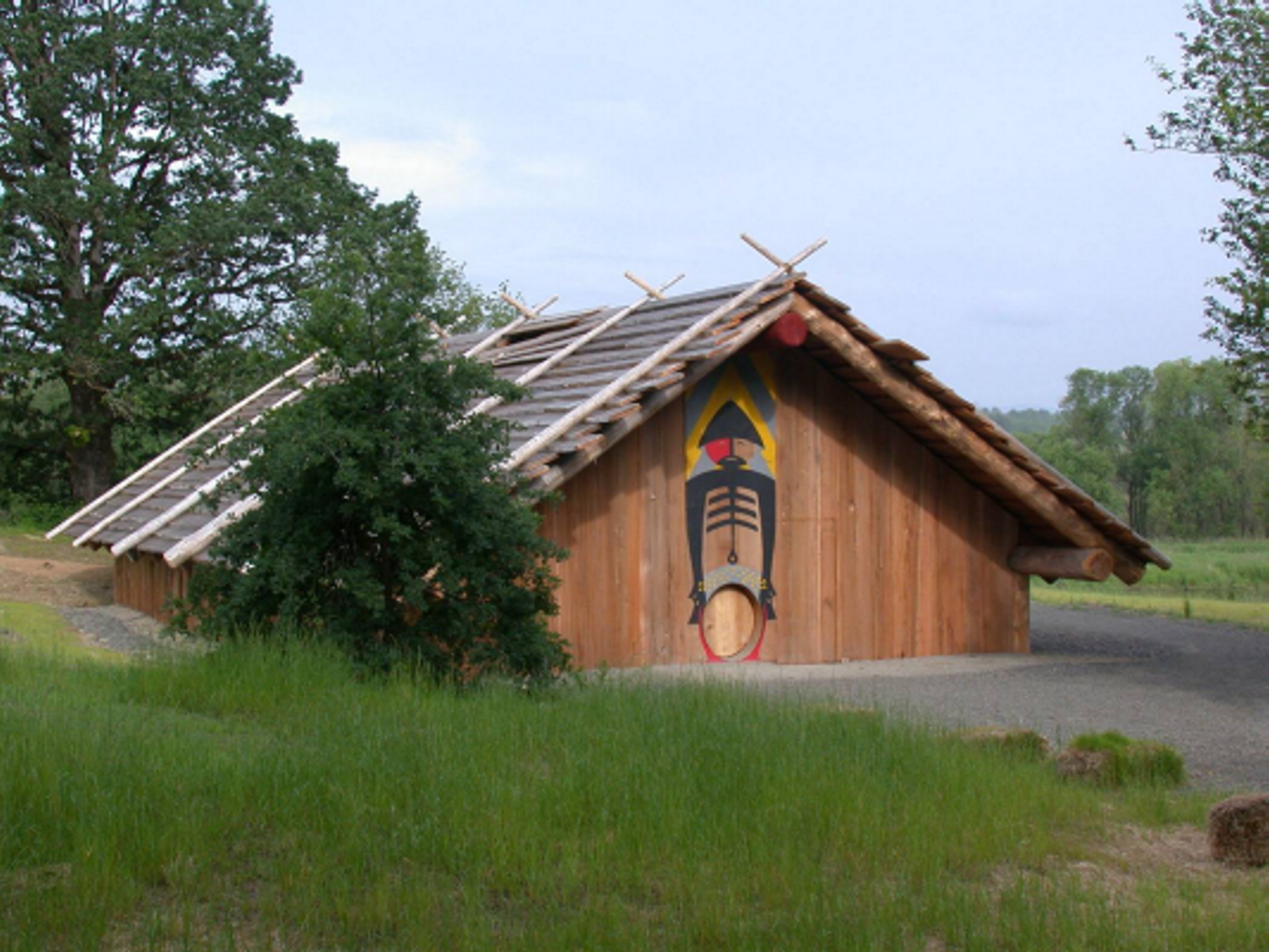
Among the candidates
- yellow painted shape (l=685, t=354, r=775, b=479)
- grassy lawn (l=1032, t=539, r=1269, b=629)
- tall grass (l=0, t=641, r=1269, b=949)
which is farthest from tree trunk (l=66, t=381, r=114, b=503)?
tall grass (l=0, t=641, r=1269, b=949)

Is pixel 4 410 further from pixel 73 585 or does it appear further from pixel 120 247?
pixel 73 585

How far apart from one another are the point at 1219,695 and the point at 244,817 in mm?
11336

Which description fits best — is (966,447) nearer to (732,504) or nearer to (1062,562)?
(1062,562)

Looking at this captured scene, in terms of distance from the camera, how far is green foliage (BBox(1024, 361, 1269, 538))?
66.4 metres

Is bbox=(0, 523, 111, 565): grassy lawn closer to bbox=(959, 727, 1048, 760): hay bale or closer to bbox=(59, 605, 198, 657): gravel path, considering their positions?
bbox=(59, 605, 198, 657): gravel path

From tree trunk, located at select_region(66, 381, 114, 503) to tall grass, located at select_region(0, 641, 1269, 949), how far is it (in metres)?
22.3

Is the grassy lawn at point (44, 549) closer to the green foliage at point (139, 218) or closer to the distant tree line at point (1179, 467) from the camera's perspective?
the green foliage at point (139, 218)

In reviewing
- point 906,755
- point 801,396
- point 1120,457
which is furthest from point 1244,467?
point 906,755

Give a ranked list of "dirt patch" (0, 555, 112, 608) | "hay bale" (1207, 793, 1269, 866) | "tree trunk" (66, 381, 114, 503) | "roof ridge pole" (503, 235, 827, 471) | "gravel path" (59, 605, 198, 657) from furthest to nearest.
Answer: "tree trunk" (66, 381, 114, 503) → "dirt patch" (0, 555, 112, 608) → "gravel path" (59, 605, 198, 657) → "roof ridge pole" (503, 235, 827, 471) → "hay bale" (1207, 793, 1269, 866)

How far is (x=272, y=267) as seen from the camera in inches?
1190

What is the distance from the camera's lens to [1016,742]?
8977 mm

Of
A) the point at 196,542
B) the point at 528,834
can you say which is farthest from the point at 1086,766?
the point at 196,542

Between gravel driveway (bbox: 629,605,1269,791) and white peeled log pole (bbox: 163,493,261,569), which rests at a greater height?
white peeled log pole (bbox: 163,493,261,569)

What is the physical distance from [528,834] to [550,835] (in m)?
0.15
